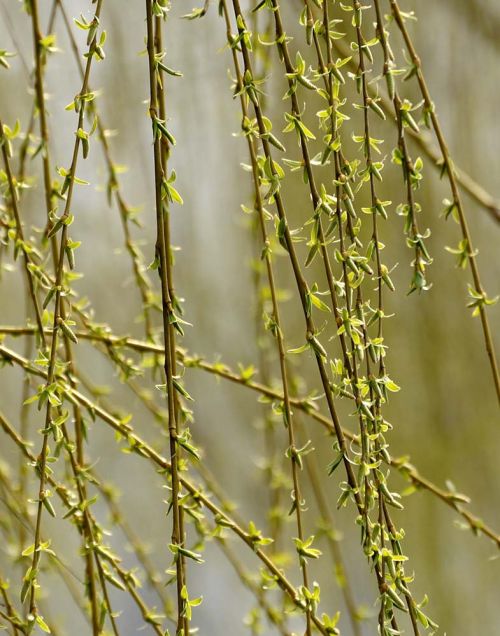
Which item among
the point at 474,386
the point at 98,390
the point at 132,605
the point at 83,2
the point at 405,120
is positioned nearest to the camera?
the point at 405,120

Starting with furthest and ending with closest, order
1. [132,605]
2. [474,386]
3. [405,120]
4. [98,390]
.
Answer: [132,605], [474,386], [98,390], [405,120]

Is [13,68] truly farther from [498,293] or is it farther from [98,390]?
[98,390]

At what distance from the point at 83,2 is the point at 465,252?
1.12 m

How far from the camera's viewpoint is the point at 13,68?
1.47 metres

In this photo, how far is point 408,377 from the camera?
1.59 m

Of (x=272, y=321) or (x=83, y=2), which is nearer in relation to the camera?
(x=272, y=321)

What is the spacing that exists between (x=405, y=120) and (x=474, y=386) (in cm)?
125

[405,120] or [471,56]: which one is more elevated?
[471,56]

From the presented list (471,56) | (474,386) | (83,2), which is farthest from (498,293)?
(83,2)

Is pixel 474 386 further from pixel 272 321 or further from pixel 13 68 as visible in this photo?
pixel 272 321

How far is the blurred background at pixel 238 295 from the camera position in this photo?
146cm

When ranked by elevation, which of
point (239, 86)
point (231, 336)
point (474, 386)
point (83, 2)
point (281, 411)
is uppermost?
point (83, 2)

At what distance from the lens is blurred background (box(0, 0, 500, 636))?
4.81 ft

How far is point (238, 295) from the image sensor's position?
1693mm
